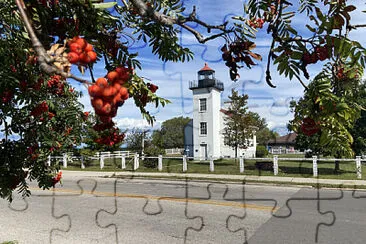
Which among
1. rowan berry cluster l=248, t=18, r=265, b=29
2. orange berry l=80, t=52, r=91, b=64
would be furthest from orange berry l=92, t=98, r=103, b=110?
rowan berry cluster l=248, t=18, r=265, b=29

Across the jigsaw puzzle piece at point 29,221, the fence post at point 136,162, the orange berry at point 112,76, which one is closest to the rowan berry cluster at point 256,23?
the orange berry at point 112,76

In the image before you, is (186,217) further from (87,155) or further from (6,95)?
(87,155)

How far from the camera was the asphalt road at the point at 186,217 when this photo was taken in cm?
621

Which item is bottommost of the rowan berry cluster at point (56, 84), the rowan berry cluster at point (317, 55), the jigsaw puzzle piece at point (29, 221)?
the jigsaw puzzle piece at point (29, 221)

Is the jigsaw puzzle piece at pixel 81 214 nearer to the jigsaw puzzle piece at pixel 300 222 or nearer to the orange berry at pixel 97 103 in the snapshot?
the jigsaw puzzle piece at pixel 300 222

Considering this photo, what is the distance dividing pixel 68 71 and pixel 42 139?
170 cm

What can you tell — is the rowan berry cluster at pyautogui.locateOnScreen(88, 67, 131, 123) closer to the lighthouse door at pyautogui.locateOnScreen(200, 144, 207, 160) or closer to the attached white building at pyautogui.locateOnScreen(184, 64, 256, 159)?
the attached white building at pyautogui.locateOnScreen(184, 64, 256, 159)

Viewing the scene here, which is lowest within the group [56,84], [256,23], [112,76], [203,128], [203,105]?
[112,76]

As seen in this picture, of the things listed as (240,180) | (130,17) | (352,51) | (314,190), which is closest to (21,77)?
(130,17)

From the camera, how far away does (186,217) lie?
7789mm

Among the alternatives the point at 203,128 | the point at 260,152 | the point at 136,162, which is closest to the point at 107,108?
the point at 136,162

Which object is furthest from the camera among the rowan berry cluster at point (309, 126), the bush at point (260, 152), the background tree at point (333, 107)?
the bush at point (260, 152)

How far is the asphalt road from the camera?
20.4ft

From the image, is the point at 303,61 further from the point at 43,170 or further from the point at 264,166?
the point at 264,166
